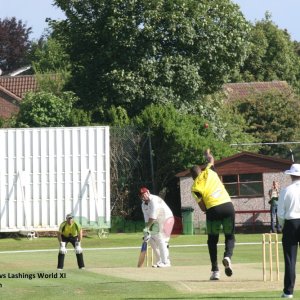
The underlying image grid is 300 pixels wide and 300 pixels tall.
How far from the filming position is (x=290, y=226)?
542 inches

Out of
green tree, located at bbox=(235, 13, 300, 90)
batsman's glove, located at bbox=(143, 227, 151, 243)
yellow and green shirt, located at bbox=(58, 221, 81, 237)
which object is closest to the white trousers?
batsman's glove, located at bbox=(143, 227, 151, 243)

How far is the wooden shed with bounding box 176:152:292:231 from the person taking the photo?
1481 inches

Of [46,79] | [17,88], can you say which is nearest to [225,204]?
[46,79]

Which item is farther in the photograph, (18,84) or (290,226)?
(18,84)

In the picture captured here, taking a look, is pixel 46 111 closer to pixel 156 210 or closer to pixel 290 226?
pixel 156 210

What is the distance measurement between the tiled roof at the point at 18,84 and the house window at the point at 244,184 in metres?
33.9

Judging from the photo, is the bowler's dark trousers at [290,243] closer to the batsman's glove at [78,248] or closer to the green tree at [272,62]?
the batsman's glove at [78,248]

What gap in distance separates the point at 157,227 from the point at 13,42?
64500 mm

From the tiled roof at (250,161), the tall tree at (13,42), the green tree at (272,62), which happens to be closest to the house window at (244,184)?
the tiled roof at (250,161)

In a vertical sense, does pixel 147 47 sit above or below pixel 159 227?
above

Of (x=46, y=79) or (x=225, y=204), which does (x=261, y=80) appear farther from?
(x=225, y=204)

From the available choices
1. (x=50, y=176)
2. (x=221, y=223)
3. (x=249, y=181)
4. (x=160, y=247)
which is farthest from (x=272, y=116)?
(x=221, y=223)

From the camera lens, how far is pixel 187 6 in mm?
42500

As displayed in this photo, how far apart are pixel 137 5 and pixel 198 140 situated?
21.1 ft
